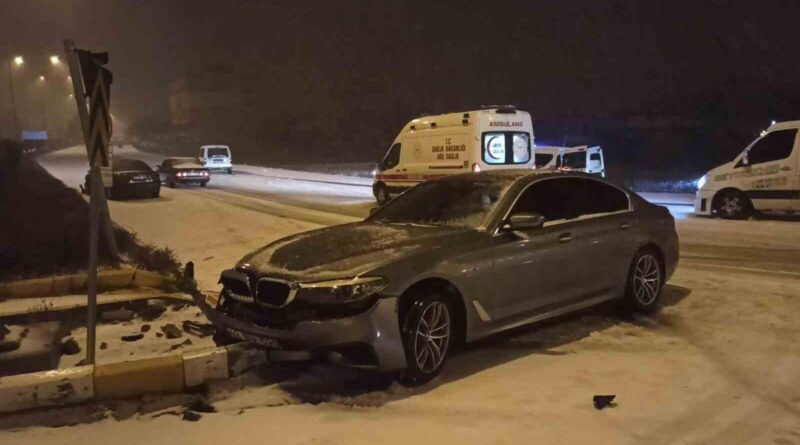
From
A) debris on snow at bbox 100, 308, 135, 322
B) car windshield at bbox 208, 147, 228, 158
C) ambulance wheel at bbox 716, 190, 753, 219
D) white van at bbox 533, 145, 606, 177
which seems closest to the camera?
debris on snow at bbox 100, 308, 135, 322

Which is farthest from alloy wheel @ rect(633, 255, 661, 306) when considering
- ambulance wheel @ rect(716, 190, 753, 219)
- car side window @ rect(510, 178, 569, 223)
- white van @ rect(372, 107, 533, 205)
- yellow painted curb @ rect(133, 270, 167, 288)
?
ambulance wheel @ rect(716, 190, 753, 219)

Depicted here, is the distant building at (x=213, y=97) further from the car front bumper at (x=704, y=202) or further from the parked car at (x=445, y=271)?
the parked car at (x=445, y=271)

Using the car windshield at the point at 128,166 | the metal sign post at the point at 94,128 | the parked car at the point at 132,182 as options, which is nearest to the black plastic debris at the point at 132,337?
the metal sign post at the point at 94,128

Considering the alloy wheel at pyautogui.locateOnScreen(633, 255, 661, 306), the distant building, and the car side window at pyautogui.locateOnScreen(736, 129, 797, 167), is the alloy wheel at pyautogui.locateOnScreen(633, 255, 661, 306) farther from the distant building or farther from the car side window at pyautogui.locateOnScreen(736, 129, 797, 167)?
the distant building

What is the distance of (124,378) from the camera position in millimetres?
4988

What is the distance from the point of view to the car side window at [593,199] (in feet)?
22.0

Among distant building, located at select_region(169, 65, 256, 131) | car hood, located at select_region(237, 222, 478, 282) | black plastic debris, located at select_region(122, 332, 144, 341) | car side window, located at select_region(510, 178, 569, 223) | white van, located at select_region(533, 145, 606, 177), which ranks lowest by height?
black plastic debris, located at select_region(122, 332, 144, 341)

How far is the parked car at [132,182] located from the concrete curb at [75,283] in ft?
49.6

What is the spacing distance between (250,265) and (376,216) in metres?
1.71

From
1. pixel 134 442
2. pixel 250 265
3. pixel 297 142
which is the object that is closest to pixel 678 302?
pixel 250 265

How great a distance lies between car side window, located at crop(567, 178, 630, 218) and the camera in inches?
264

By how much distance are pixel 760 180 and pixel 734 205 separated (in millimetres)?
853

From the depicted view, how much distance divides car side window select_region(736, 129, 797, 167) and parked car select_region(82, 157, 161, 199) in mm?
17515

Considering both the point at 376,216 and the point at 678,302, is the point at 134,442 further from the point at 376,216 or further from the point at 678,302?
the point at 678,302
